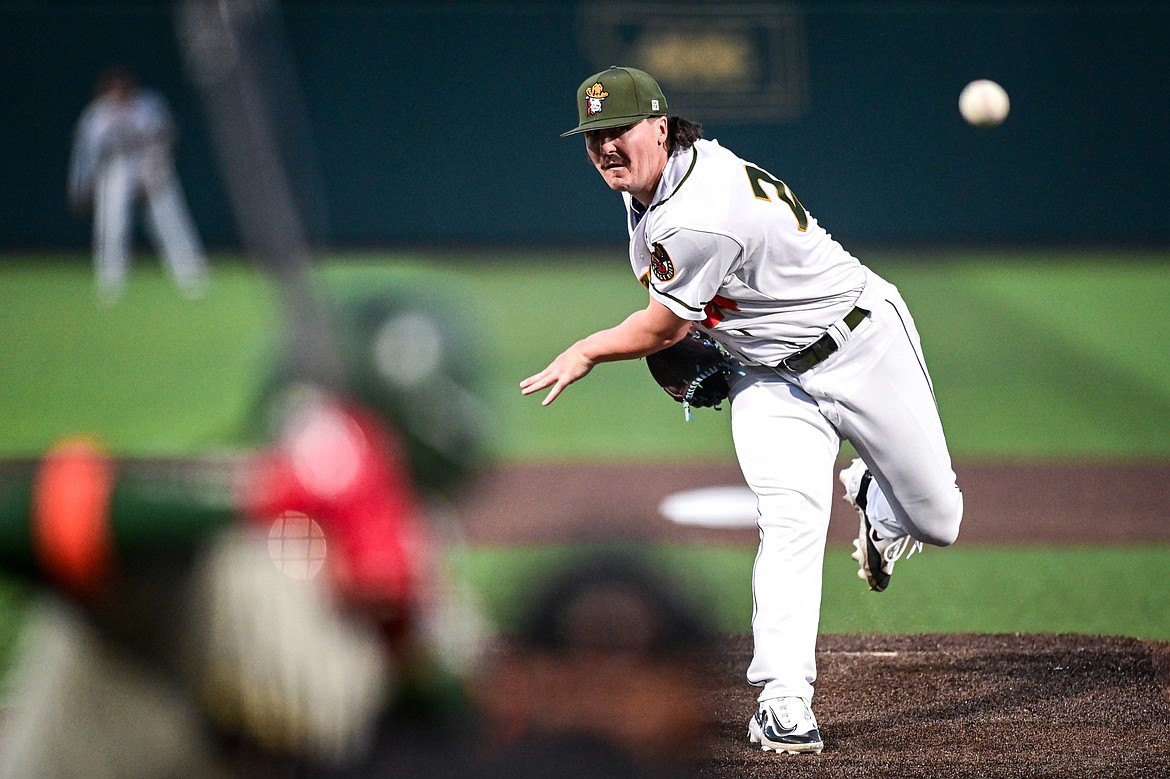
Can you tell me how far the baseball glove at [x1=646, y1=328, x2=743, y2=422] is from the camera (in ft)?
13.3

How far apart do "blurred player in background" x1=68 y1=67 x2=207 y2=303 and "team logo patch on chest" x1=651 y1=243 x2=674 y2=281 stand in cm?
1212

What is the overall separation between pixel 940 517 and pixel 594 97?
1.65 meters

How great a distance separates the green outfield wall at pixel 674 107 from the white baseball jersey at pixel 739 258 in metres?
13.4

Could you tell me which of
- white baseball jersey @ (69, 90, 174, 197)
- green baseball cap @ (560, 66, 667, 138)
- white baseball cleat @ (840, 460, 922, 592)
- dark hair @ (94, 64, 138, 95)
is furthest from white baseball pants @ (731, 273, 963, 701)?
dark hair @ (94, 64, 138, 95)

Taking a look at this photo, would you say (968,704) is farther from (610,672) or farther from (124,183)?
(124,183)

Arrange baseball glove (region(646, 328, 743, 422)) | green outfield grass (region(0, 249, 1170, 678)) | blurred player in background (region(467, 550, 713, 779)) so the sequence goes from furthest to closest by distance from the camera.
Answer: green outfield grass (region(0, 249, 1170, 678)), baseball glove (region(646, 328, 743, 422)), blurred player in background (region(467, 550, 713, 779))

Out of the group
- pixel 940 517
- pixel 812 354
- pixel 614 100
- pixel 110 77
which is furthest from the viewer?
pixel 110 77

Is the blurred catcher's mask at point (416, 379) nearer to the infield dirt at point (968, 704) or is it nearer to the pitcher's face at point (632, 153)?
the infield dirt at point (968, 704)

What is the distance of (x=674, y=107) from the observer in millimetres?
16844

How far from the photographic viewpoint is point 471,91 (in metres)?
17.7

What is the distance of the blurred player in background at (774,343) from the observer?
11.7 feet

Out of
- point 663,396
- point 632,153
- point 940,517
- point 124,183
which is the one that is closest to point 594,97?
point 632,153

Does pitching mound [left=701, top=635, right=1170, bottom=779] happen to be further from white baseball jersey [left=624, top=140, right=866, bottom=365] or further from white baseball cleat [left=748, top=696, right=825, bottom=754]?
white baseball jersey [left=624, top=140, right=866, bottom=365]

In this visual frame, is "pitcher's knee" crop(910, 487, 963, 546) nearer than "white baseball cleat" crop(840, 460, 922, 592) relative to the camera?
Yes
